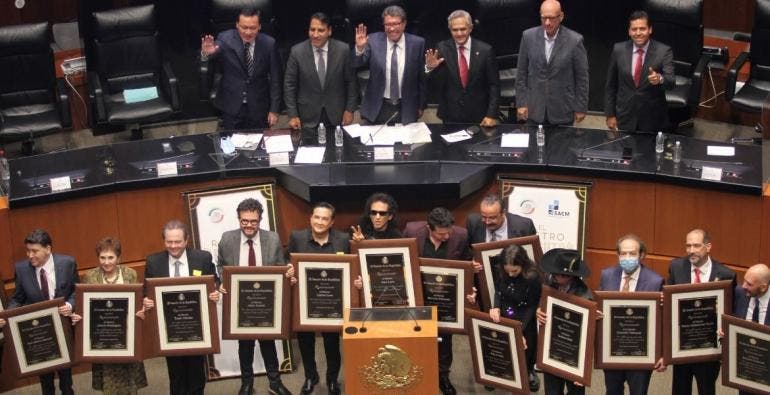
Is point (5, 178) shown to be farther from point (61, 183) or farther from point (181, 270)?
point (181, 270)

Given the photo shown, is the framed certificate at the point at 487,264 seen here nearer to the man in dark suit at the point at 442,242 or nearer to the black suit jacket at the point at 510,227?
the man in dark suit at the point at 442,242

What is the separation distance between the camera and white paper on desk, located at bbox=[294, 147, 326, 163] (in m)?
9.03

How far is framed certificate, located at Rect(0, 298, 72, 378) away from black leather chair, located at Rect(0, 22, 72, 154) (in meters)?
3.63

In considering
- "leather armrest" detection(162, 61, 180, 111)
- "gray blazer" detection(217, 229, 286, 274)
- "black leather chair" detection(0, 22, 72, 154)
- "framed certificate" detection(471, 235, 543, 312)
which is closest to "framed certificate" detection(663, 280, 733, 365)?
"framed certificate" detection(471, 235, 543, 312)

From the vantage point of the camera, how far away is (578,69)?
32.0ft

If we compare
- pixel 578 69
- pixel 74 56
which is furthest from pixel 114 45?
pixel 578 69

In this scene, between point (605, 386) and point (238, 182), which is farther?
point (238, 182)

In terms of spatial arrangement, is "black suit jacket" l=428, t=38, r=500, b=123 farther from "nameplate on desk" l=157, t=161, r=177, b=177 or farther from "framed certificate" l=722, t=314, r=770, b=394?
"framed certificate" l=722, t=314, r=770, b=394

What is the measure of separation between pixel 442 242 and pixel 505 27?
3.70 metres

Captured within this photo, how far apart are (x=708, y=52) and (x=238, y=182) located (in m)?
4.95

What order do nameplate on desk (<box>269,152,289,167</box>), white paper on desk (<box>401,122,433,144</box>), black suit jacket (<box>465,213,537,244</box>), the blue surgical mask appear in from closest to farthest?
the blue surgical mask, black suit jacket (<box>465,213,537,244</box>), nameplate on desk (<box>269,152,289,167</box>), white paper on desk (<box>401,122,433,144</box>)

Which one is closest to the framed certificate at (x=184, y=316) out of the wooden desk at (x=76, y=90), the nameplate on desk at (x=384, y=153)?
the nameplate on desk at (x=384, y=153)

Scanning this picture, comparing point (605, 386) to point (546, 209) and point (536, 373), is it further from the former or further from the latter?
point (546, 209)

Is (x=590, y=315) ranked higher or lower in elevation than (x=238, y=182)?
lower
